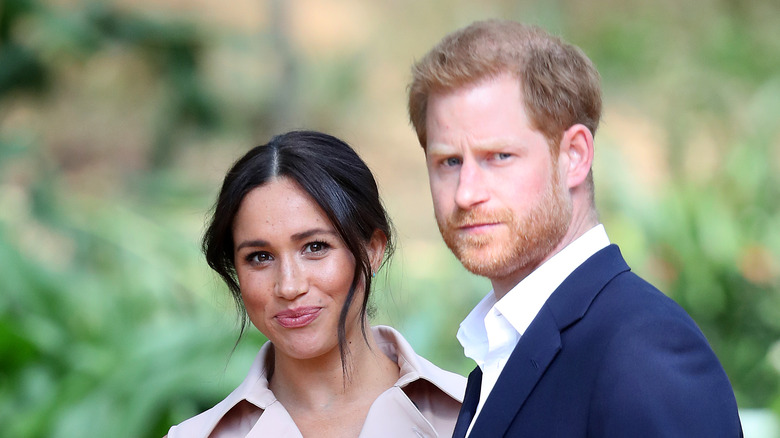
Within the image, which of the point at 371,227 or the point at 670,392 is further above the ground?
the point at 371,227

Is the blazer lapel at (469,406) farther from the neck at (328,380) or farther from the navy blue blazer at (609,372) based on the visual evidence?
the neck at (328,380)

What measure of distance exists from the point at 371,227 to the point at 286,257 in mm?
258

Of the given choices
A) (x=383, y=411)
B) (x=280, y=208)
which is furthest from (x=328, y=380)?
(x=280, y=208)

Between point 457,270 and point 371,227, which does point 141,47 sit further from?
point 371,227

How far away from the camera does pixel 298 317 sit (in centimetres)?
216

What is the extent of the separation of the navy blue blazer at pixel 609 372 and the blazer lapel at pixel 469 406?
0.01 meters

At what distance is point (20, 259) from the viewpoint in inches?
183

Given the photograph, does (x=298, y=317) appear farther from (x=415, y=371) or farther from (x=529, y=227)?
(x=529, y=227)

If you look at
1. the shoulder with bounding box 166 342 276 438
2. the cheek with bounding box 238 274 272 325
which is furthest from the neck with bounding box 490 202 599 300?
the shoulder with bounding box 166 342 276 438

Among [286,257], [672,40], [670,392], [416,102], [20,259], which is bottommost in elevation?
[670,392]

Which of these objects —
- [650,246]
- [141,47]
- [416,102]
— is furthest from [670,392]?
[141,47]

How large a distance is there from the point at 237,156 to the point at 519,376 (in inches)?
76.2

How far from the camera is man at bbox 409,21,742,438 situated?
1506 mm

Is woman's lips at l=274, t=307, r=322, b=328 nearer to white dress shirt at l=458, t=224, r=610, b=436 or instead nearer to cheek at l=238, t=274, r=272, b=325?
cheek at l=238, t=274, r=272, b=325
